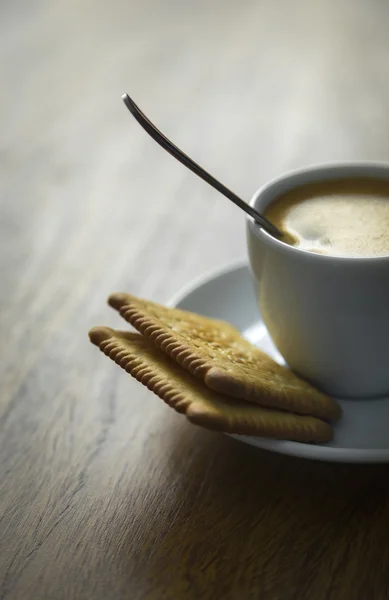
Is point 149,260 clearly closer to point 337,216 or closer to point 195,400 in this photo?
point 337,216

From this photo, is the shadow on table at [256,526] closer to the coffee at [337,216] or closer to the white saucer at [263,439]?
the white saucer at [263,439]

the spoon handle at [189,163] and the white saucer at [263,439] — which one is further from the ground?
the spoon handle at [189,163]

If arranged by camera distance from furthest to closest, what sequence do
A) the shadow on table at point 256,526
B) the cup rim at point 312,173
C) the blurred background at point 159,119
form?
the blurred background at point 159,119 < the cup rim at point 312,173 < the shadow on table at point 256,526

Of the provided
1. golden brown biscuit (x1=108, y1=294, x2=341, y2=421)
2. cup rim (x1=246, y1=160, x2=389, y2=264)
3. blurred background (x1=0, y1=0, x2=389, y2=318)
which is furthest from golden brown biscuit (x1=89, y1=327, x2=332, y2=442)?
blurred background (x1=0, y1=0, x2=389, y2=318)

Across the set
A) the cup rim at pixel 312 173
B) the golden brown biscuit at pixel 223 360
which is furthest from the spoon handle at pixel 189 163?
the golden brown biscuit at pixel 223 360

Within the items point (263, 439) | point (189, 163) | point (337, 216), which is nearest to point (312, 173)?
point (337, 216)
